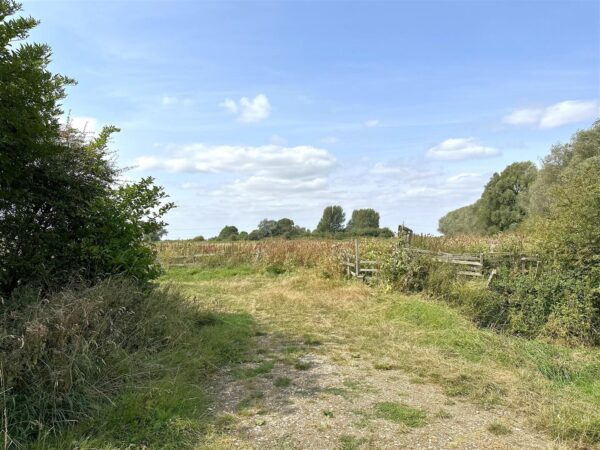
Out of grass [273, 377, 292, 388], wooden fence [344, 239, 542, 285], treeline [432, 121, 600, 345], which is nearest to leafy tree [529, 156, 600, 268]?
treeline [432, 121, 600, 345]

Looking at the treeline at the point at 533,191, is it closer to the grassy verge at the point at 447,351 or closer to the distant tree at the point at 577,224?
the distant tree at the point at 577,224

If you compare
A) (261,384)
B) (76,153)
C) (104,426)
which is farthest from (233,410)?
(76,153)

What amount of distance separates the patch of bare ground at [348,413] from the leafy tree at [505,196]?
4035 cm

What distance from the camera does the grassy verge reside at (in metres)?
4.59

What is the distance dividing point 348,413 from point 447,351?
10.4ft

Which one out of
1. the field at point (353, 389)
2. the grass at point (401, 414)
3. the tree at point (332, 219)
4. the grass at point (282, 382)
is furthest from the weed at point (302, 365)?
the tree at point (332, 219)

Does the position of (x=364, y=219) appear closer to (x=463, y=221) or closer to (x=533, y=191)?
(x=463, y=221)

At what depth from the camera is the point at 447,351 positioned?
6738 millimetres

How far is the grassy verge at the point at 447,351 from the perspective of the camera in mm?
4594

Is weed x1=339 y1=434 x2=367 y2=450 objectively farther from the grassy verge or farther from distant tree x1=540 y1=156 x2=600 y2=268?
distant tree x1=540 y1=156 x2=600 y2=268

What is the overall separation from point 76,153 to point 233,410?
183 inches

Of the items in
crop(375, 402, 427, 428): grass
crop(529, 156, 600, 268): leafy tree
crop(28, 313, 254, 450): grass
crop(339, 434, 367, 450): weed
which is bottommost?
crop(375, 402, 427, 428): grass

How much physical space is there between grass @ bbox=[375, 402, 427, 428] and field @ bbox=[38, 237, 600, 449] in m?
0.01

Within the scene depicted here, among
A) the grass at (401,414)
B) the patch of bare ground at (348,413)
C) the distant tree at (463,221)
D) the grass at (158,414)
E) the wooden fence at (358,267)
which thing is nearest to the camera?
the grass at (158,414)
